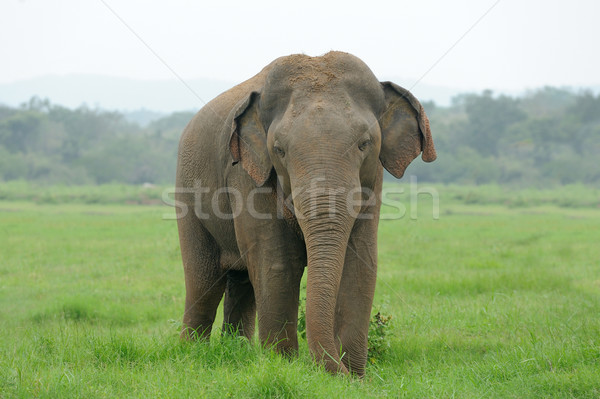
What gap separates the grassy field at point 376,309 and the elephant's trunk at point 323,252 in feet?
0.82

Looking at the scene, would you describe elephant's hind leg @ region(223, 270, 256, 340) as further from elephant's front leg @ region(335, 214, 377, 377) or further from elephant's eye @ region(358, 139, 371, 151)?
elephant's eye @ region(358, 139, 371, 151)

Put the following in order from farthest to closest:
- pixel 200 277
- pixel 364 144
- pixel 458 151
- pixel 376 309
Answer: pixel 458 151 → pixel 376 309 → pixel 200 277 → pixel 364 144

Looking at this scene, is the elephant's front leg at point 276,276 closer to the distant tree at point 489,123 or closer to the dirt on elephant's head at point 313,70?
the dirt on elephant's head at point 313,70

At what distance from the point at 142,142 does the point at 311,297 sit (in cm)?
6237

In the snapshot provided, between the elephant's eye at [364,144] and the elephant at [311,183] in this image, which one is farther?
the elephant's eye at [364,144]

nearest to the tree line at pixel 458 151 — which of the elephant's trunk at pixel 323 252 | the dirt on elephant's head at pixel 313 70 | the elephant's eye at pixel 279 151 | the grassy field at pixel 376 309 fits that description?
the grassy field at pixel 376 309

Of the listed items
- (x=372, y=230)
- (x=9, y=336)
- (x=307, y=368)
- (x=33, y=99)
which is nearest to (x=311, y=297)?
(x=307, y=368)

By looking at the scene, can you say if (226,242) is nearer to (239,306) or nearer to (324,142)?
(239,306)

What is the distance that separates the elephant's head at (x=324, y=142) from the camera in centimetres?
479

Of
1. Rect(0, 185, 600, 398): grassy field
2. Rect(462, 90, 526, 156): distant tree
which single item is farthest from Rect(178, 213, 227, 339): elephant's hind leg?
Rect(462, 90, 526, 156): distant tree

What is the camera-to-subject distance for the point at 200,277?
673 cm

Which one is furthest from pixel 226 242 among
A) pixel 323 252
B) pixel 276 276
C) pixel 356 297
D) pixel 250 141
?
pixel 323 252

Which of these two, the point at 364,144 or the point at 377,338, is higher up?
the point at 364,144

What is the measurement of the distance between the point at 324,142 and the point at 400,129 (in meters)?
0.97
